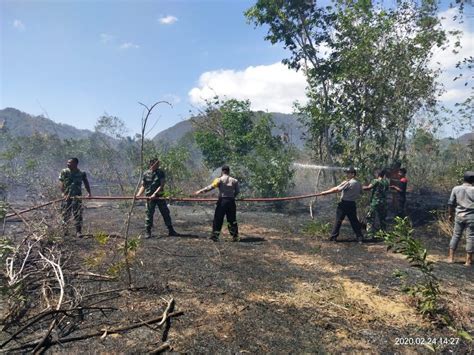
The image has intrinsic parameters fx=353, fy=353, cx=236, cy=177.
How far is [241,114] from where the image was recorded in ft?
51.4

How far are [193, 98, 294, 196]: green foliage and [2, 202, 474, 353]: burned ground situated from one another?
531 cm

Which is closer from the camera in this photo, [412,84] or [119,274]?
[119,274]

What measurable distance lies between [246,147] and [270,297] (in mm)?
11054

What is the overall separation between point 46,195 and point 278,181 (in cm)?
751

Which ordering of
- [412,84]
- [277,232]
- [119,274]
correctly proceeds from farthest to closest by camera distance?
[412,84], [277,232], [119,274]

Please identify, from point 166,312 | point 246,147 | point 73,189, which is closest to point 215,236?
point 73,189

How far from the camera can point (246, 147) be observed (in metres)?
15.3

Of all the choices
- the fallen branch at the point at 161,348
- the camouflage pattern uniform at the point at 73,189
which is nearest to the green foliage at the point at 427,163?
the camouflage pattern uniform at the point at 73,189

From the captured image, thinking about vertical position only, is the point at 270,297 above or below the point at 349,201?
below

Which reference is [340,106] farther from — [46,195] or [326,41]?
[46,195]

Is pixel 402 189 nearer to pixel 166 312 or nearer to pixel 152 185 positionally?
pixel 152 185

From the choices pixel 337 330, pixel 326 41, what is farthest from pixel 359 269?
pixel 326 41

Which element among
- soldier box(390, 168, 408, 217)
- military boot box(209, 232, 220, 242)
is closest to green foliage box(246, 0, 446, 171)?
soldier box(390, 168, 408, 217)

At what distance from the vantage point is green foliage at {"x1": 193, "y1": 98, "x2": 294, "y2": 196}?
13141 mm
